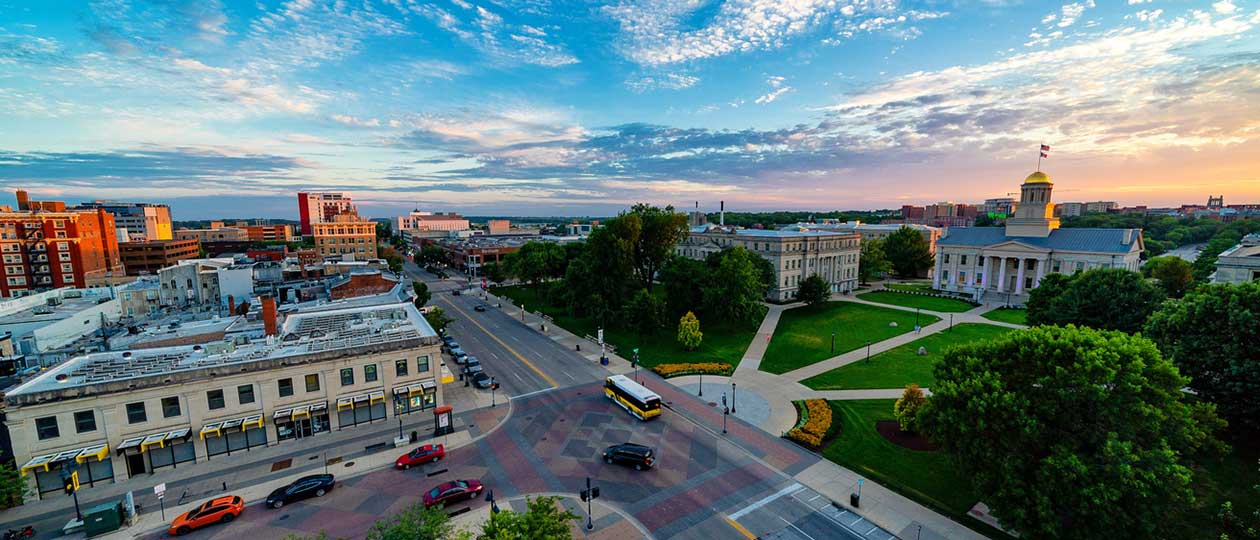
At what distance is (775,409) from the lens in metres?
39.0

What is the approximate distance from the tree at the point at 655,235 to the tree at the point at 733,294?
32.7 ft

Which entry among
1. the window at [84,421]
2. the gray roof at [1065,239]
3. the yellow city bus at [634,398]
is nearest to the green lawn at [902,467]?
the yellow city bus at [634,398]

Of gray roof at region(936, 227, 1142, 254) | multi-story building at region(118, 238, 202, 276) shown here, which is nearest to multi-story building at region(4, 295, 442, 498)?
gray roof at region(936, 227, 1142, 254)

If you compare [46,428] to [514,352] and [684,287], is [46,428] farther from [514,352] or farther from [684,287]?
[684,287]

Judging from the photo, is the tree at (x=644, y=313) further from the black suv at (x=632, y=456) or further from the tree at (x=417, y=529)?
Answer: the tree at (x=417, y=529)

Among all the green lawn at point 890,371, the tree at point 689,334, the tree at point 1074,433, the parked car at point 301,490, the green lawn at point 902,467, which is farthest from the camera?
the tree at point 689,334

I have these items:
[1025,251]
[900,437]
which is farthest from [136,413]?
[1025,251]

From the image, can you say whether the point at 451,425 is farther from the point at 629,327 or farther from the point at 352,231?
the point at 352,231

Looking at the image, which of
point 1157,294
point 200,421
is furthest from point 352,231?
point 1157,294

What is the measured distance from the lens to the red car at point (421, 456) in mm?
29987

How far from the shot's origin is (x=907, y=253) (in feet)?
373

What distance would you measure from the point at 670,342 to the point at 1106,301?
42.8 m

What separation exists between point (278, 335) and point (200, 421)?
9132 mm

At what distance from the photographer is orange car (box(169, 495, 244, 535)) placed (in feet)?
78.4
